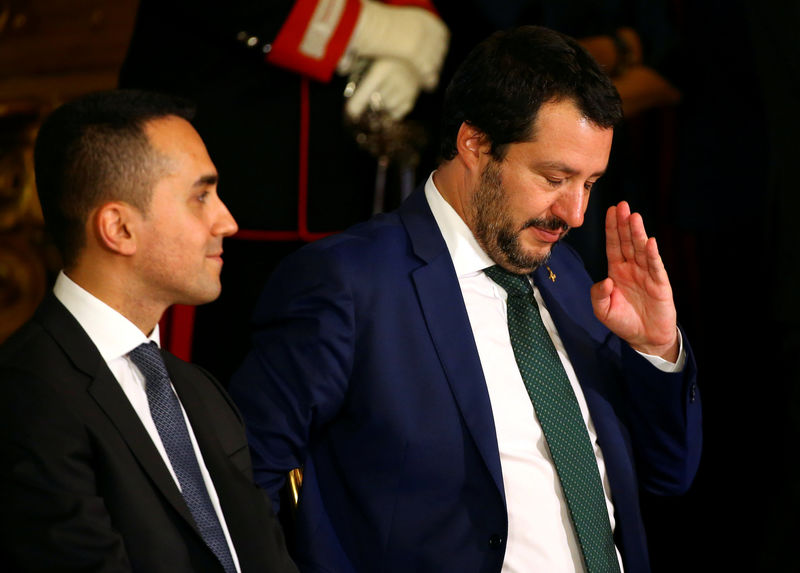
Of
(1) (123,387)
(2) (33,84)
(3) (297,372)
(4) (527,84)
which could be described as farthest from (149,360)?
(2) (33,84)

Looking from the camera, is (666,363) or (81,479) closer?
(81,479)

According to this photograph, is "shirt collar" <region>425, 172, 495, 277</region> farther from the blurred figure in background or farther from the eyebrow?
the blurred figure in background

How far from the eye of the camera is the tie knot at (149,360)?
47.9 inches

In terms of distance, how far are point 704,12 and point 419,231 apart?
1.29 m

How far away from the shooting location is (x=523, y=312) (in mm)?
1602

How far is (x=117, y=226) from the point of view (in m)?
1.20

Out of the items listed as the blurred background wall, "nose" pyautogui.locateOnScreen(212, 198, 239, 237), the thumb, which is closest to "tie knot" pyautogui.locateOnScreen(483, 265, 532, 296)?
the thumb

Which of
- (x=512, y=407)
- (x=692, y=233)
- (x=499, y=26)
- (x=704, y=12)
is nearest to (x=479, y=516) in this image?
(x=512, y=407)

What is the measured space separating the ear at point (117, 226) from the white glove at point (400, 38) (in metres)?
0.89

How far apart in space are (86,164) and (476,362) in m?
0.60

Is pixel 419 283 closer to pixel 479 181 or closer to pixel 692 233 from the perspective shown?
pixel 479 181

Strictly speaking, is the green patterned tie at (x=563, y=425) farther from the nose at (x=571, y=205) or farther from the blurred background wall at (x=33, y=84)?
the blurred background wall at (x=33, y=84)

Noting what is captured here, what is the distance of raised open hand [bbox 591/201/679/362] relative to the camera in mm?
1571

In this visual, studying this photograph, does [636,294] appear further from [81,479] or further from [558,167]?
[81,479]
